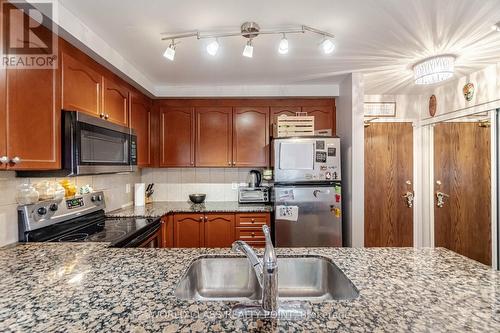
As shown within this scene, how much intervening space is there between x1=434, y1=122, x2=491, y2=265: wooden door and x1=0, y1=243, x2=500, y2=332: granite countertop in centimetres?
192

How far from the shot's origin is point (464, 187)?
2.84m

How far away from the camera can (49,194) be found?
73.2 inches

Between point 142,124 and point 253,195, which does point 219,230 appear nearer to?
point 253,195

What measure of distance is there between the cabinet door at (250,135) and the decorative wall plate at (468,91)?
214cm

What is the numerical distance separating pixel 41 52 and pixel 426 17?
2405 mm

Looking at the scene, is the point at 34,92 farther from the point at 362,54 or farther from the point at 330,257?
the point at 362,54

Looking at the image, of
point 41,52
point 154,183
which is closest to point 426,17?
point 41,52

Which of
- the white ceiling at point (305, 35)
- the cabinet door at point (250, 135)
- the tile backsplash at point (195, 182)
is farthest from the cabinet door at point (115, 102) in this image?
the cabinet door at point (250, 135)

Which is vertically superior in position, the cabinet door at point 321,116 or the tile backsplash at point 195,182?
the cabinet door at point 321,116

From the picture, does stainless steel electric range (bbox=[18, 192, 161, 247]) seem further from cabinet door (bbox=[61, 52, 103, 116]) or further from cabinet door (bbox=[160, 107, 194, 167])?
cabinet door (bbox=[160, 107, 194, 167])

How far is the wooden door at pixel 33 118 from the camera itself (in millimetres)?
1333

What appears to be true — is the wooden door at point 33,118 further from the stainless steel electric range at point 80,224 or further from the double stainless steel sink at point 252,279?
the double stainless steel sink at point 252,279

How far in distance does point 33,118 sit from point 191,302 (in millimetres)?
1397

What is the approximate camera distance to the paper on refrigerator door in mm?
2758
